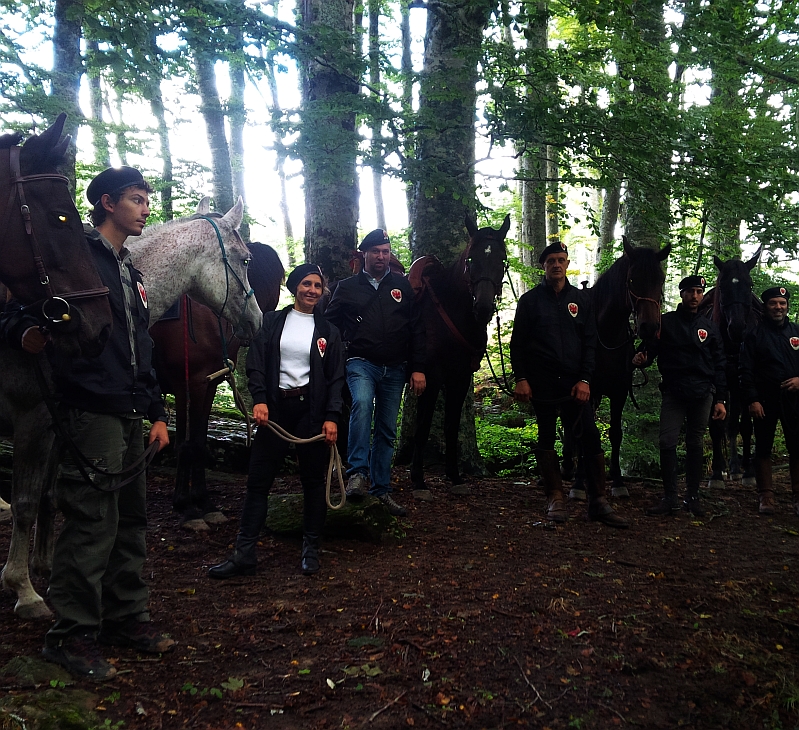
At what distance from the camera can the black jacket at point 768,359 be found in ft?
21.9

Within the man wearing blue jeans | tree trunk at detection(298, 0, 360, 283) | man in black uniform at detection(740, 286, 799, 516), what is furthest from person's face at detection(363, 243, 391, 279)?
man in black uniform at detection(740, 286, 799, 516)

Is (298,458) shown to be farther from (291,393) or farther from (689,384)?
(689,384)

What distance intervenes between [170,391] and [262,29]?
141 inches

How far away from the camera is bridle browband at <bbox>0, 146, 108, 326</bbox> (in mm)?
2812

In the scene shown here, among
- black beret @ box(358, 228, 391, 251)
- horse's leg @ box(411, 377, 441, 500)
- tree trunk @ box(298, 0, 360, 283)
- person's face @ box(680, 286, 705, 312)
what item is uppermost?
tree trunk @ box(298, 0, 360, 283)

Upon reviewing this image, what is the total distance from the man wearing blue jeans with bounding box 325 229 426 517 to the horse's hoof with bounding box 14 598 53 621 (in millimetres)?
2714

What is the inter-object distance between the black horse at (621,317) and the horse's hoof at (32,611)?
5.15m

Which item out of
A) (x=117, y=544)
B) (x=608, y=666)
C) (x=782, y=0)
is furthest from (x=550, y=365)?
(x=782, y=0)

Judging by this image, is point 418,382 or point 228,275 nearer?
point 228,275

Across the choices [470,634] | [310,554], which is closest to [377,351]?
[310,554]

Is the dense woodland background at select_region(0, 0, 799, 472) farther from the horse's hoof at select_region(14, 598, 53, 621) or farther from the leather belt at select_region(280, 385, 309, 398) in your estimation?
the horse's hoof at select_region(14, 598, 53, 621)

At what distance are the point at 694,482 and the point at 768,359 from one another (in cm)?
150

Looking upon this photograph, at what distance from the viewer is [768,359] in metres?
6.71

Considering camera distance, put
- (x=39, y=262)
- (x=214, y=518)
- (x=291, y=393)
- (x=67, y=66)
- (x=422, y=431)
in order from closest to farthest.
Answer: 1. (x=39, y=262)
2. (x=291, y=393)
3. (x=214, y=518)
4. (x=422, y=431)
5. (x=67, y=66)
